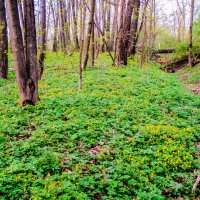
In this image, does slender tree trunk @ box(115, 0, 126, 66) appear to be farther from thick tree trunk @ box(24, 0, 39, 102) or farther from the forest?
thick tree trunk @ box(24, 0, 39, 102)

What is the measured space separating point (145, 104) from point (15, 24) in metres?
5.14

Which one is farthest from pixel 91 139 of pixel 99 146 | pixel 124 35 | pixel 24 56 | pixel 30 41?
pixel 124 35

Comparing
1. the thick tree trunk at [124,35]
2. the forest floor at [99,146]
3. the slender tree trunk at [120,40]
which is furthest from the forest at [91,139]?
the thick tree trunk at [124,35]

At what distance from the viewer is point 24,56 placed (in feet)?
24.0

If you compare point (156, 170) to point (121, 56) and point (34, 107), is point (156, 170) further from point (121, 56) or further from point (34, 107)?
point (121, 56)

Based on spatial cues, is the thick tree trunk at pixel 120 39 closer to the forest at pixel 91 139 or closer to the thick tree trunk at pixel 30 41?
the forest at pixel 91 139

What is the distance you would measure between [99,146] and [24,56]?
3906 mm

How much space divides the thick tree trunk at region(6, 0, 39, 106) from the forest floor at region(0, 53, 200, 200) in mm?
481

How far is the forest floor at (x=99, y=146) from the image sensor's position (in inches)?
162

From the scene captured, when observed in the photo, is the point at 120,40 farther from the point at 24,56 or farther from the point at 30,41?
the point at 24,56

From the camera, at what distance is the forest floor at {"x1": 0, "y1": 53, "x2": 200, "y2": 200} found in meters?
4.12

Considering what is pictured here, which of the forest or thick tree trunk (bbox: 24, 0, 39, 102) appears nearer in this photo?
the forest

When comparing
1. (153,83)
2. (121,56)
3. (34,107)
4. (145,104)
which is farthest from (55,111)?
(121,56)

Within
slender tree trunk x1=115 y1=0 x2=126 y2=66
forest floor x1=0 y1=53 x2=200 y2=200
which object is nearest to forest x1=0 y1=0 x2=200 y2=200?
forest floor x1=0 y1=53 x2=200 y2=200
